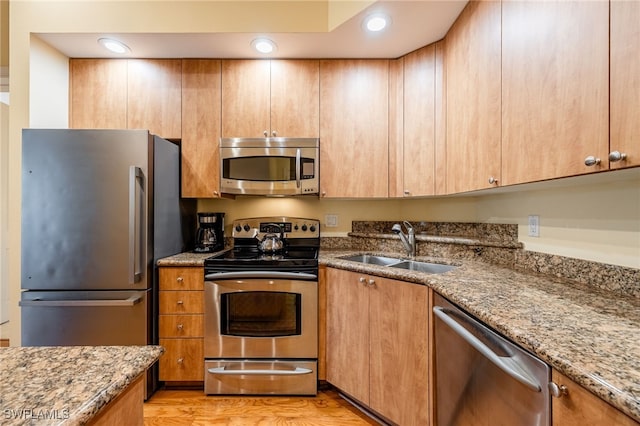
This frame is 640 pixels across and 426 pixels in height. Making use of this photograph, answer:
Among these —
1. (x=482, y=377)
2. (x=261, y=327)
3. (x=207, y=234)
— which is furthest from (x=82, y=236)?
(x=482, y=377)

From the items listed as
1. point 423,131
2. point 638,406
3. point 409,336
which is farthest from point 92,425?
point 423,131

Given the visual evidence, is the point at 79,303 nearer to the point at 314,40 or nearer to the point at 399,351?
the point at 399,351

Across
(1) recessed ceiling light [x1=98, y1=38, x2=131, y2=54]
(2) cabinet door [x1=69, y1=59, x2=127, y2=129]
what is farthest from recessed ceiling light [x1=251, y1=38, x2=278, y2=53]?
(2) cabinet door [x1=69, y1=59, x2=127, y2=129]

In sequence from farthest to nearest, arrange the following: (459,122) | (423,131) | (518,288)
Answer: (423,131) < (459,122) < (518,288)

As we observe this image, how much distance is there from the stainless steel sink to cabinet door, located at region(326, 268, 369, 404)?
0.83ft

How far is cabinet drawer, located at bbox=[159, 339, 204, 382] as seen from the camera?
74.9 inches

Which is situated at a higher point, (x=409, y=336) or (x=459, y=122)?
(x=459, y=122)

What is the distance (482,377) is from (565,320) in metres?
0.33

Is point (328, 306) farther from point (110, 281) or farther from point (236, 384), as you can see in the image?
point (110, 281)

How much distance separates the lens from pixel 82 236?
1761 mm

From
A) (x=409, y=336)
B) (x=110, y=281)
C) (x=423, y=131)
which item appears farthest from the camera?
(x=423, y=131)

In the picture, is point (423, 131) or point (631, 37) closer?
point (631, 37)

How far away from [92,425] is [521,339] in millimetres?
980

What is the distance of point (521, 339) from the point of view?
751mm
